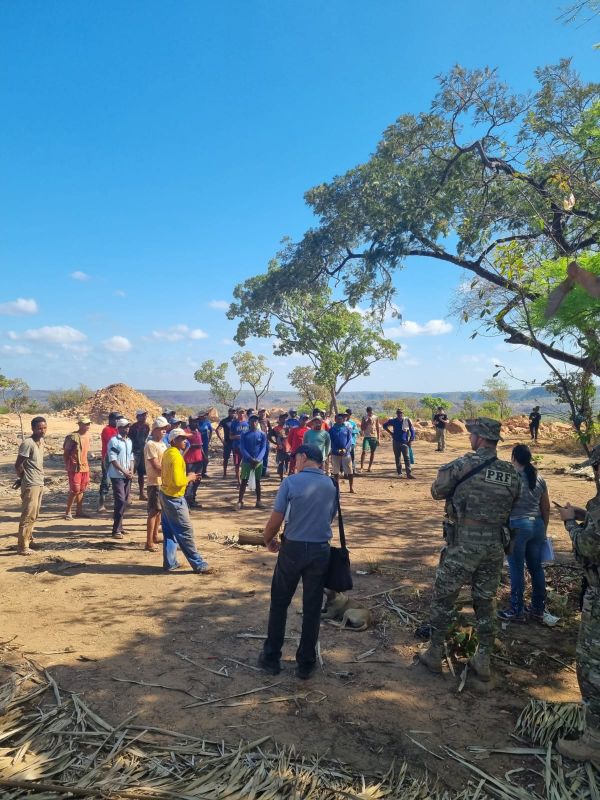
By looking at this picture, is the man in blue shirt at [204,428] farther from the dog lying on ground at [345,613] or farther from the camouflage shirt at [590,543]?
the camouflage shirt at [590,543]

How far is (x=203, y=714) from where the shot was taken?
11.8 feet

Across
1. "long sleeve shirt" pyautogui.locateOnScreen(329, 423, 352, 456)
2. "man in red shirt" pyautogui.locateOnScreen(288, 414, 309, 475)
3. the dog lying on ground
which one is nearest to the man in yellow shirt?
the dog lying on ground

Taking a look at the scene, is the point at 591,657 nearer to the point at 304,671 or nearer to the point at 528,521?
the point at 528,521

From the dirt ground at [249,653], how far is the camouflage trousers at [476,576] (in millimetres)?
477

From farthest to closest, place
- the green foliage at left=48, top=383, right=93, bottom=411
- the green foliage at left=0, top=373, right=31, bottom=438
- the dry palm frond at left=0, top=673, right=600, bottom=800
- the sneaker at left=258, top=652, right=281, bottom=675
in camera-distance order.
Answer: the green foliage at left=48, top=383, right=93, bottom=411
the green foliage at left=0, top=373, right=31, bottom=438
the sneaker at left=258, top=652, right=281, bottom=675
the dry palm frond at left=0, top=673, right=600, bottom=800

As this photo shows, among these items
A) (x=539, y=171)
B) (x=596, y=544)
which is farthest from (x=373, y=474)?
(x=596, y=544)

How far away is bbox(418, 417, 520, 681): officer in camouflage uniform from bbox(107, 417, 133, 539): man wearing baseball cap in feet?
17.7

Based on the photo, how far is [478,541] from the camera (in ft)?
13.2

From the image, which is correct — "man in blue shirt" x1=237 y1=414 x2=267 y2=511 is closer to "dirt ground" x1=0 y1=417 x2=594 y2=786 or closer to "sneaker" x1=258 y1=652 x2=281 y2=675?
"dirt ground" x1=0 y1=417 x2=594 y2=786

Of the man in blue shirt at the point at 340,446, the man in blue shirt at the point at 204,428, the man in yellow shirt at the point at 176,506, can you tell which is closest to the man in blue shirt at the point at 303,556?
the man in yellow shirt at the point at 176,506

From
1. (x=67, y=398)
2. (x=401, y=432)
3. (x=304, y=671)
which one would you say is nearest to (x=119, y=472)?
(x=304, y=671)

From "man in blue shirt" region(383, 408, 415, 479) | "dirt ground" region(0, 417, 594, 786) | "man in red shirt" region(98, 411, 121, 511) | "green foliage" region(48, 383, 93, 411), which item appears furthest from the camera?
"green foliage" region(48, 383, 93, 411)

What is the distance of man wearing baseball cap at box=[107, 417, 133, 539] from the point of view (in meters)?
7.90

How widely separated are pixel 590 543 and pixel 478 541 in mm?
959
